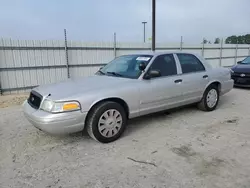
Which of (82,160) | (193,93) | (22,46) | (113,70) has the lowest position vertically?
(82,160)

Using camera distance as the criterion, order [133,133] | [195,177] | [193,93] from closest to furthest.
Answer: [195,177], [133,133], [193,93]

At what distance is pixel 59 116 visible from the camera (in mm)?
3164

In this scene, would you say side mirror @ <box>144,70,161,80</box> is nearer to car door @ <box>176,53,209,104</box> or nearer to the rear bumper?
car door @ <box>176,53,209,104</box>

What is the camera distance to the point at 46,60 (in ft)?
28.0

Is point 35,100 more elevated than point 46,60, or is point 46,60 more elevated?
point 46,60

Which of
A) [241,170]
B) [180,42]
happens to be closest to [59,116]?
[241,170]

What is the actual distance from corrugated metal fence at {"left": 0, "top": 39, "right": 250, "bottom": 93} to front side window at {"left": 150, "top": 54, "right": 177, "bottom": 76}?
5.50 m

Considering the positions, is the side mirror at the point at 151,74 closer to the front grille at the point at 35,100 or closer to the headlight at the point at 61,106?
the headlight at the point at 61,106

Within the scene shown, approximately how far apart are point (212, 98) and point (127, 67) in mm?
2440

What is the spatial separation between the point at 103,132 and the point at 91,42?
6.70m

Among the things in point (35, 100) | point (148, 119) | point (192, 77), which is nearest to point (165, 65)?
point (192, 77)

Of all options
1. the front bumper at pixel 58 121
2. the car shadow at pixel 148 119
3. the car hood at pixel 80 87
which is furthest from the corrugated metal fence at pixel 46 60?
the front bumper at pixel 58 121

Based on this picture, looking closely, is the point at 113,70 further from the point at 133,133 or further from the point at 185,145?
the point at 185,145

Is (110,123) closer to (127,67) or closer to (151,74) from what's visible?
(151,74)
